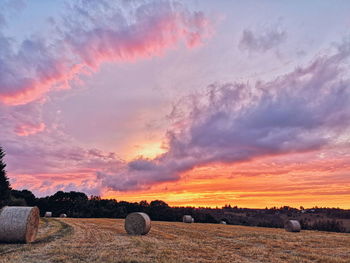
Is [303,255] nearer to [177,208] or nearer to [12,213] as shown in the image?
[12,213]

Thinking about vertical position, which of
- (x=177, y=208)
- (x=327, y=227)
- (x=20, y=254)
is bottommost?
(x=20, y=254)

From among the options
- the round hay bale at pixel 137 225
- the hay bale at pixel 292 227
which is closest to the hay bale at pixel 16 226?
the round hay bale at pixel 137 225

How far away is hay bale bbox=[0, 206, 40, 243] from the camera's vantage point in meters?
17.5

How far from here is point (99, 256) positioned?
1295cm

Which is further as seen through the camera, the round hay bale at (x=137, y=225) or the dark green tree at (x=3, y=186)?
the dark green tree at (x=3, y=186)

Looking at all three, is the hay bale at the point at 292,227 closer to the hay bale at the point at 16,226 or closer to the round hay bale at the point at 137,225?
the round hay bale at the point at 137,225

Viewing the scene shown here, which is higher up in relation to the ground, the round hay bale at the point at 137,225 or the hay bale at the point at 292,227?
the hay bale at the point at 292,227

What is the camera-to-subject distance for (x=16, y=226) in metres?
17.7

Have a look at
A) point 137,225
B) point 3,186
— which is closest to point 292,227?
point 137,225

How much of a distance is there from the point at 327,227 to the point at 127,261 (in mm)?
40555

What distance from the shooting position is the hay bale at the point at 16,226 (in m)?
17.5

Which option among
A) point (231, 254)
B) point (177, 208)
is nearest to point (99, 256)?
point (231, 254)

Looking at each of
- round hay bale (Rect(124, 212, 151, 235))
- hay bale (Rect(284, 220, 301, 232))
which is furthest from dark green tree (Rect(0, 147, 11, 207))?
hay bale (Rect(284, 220, 301, 232))

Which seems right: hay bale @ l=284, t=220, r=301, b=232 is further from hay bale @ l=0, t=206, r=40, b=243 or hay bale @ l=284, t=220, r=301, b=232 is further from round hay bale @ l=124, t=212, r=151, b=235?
hay bale @ l=0, t=206, r=40, b=243
